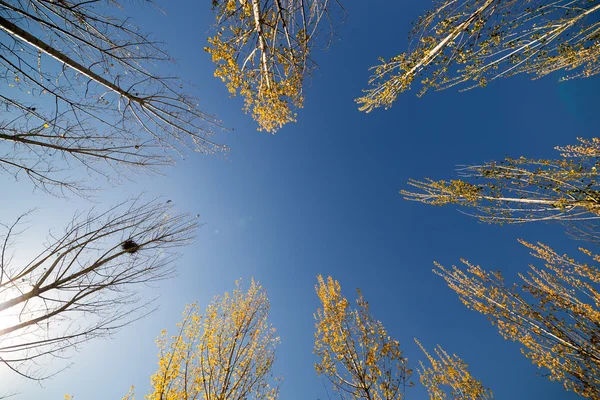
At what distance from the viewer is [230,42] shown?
135 inches

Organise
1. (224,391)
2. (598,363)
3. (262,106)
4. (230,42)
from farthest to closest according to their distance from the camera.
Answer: (598,363)
(262,106)
(224,391)
(230,42)

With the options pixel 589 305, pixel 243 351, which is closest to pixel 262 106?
pixel 243 351

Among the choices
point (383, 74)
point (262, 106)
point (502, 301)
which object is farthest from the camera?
point (502, 301)

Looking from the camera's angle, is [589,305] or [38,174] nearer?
[38,174]

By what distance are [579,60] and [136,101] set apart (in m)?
7.42

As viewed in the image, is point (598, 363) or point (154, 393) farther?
point (598, 363)

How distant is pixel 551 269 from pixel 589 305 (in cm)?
119

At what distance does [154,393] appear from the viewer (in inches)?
156

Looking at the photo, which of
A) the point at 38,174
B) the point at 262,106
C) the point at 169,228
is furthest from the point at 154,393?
the point at 262,106

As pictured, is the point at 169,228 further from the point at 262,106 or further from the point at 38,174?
the point at 262,106

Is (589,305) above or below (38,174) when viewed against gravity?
below

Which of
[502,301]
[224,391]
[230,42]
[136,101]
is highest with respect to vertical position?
[230,42]

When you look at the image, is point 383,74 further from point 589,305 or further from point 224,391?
point 589,305

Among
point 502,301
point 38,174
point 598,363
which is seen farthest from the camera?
point 502,301
